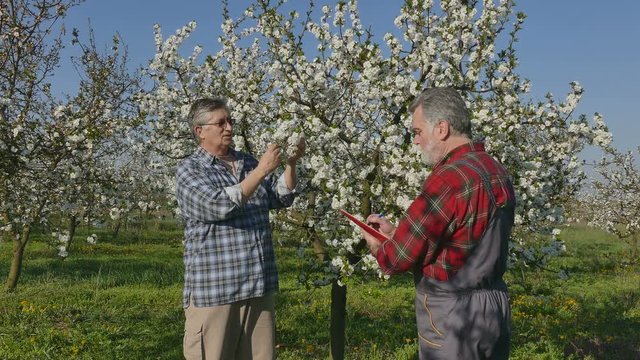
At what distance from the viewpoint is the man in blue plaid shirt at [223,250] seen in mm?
3223

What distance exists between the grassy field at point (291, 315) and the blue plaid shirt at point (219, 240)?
7.10 ft

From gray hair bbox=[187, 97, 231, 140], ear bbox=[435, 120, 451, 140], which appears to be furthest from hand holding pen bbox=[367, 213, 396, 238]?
gray hair bbox=[187, 97, 231, 140]

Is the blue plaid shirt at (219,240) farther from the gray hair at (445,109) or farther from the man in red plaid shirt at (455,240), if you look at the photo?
the gray hair at (445,109)

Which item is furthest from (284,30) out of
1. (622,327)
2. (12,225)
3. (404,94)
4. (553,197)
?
(622,327)

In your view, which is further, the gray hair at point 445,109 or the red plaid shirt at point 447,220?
the gray hair at point 445,109

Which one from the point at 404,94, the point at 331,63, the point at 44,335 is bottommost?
the point at 44,335

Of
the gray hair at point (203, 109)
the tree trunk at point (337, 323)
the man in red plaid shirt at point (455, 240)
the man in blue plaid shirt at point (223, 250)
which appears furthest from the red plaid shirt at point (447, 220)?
the tree trunk at point (337, 323)

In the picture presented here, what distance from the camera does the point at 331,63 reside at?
5375 mm

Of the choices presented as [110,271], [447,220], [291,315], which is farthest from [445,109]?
[110,271]

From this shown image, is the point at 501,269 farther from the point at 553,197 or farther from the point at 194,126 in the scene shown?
the point at 553,197

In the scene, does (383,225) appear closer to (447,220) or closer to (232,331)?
(447,220)

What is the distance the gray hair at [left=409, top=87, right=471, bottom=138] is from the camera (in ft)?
8.38

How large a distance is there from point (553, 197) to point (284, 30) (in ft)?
10.2

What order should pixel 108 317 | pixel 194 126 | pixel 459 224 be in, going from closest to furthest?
pixel 459 224 → pixel 194 126 → pixel 108 317
